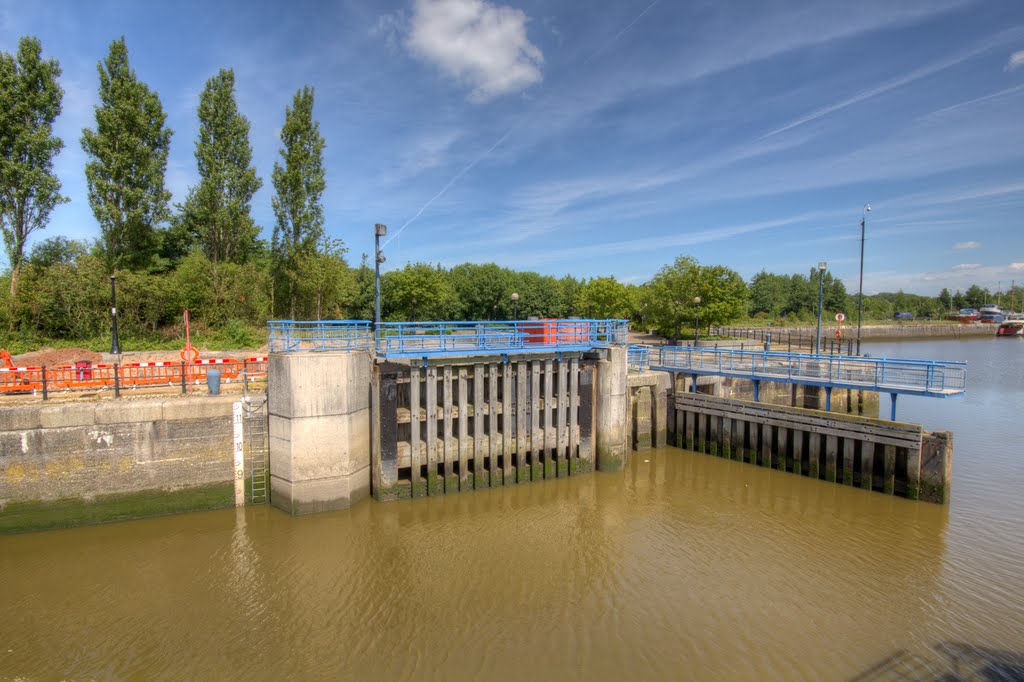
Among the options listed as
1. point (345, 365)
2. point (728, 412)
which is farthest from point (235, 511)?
point (728, 412)

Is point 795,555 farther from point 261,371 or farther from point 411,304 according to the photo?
point 411,304

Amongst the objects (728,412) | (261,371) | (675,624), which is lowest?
(675,624)

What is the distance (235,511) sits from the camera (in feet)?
43.2

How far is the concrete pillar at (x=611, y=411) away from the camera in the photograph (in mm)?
16859

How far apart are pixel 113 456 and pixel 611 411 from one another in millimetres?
13849

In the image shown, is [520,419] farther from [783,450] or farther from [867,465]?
[867,465]

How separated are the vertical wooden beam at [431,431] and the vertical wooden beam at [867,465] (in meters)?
12.5

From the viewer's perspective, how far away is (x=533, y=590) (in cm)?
982

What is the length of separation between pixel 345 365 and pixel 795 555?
11.5m

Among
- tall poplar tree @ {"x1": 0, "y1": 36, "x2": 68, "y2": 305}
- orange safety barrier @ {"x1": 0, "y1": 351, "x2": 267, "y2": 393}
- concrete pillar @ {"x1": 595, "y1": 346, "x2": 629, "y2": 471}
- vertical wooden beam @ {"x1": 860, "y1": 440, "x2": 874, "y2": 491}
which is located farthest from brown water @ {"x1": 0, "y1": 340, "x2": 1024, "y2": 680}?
tall poplar tree @ {"x1": 0, "y1": 36, "x2": 68, "y2": 305}

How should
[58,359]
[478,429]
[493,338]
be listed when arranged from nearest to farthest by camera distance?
[478,429] < [493,338] < [58,359]

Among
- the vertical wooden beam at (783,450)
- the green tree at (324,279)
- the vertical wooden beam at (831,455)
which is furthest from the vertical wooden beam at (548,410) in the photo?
the green tree at (324,279)

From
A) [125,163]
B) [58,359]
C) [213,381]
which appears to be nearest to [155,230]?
[125,163]

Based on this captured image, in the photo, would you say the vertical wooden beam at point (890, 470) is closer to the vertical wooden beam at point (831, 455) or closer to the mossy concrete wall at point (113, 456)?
the vertical wooden beam at point (831, 455)
